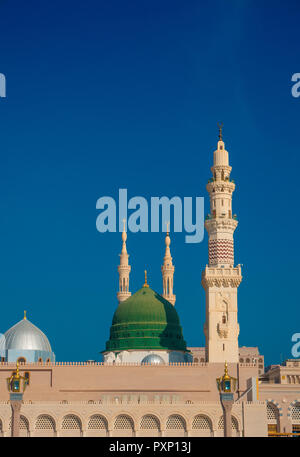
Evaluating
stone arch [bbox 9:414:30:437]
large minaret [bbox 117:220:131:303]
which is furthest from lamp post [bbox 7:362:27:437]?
large minaret [bbox 117:220:131:303]

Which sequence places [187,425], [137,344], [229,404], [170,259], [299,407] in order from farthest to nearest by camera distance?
[170,259], [137,344], [299,407], [187,425], [229,404]

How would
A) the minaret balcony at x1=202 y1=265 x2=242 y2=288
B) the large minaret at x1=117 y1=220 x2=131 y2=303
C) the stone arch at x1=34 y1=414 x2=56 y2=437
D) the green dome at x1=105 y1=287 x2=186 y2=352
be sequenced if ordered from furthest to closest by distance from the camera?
the large minaret at x1=117 y1=220 x2=131 y2=303 < the green dome at x1=105 y1=287 x2=186 y2=352 < the minaret balcony at x1=202 y1=265 x2=242 y2=288 < the stone arch at x1=34 y1=414 x2=56 y2=437

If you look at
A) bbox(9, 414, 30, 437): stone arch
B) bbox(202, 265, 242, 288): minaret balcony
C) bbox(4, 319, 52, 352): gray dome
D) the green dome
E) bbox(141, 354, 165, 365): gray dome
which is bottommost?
bbox(9, 414, 30, 437): stone arch

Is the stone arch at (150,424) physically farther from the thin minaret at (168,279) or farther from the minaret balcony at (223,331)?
the thin minaret at (168,279)

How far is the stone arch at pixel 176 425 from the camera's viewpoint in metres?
58.9

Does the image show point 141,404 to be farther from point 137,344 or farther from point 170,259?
point 170,259

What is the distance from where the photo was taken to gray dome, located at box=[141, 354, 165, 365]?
65.5 meters

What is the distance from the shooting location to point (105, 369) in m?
64.4

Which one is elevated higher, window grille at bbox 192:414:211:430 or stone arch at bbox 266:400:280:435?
stone arch at bbox 266:400:280:435

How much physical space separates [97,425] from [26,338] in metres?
11.6

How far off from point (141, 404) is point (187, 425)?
360 cm

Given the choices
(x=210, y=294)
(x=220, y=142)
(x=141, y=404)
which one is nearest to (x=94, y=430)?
(x=141, y=404)

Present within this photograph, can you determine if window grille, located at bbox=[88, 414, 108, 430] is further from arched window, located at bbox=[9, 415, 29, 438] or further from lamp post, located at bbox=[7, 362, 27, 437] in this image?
lamp post, located at bbox=[7, 362, 27, 437]

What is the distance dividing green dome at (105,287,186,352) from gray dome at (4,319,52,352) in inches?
283
